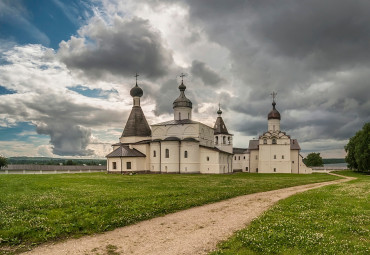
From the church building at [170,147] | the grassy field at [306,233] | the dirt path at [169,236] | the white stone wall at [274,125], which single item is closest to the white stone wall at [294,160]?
the white stone wall at [274,125]

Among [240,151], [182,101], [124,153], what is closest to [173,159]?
[124,153]

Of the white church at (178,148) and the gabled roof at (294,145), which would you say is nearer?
the white church at (178,148)

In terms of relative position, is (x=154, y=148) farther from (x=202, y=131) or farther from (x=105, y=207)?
(x=105, y=207)

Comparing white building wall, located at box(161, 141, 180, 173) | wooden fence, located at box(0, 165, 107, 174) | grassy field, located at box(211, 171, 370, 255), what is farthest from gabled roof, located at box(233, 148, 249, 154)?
grassy field, located at box(211, 171, 370, 255)

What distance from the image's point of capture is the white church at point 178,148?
136 ft

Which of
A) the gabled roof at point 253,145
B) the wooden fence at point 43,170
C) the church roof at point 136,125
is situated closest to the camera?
the wooden fence at point 43,170

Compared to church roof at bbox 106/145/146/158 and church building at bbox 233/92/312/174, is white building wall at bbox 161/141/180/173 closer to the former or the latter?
church roof at bbox 106/145/146/158

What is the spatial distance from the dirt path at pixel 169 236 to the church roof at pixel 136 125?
35.7 meters

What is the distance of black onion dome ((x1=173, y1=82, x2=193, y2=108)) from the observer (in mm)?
46562

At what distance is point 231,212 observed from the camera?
11.3 metres

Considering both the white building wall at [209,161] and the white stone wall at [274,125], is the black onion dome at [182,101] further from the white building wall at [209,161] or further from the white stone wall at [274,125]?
the white stone wall at [274,125]

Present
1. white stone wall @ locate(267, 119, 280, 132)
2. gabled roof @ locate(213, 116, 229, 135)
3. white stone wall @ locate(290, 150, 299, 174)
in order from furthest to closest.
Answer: gabled roof @ locate(213, 116, 229, 135) → white stone wall @ locate(267, 119, 280, 132) → white stone wall @ locate(290, 150, 299, 174)

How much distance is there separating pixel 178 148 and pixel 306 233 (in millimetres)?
34157

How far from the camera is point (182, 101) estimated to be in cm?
4659
